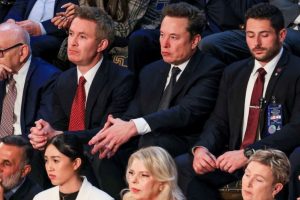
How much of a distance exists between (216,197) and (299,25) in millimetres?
1490

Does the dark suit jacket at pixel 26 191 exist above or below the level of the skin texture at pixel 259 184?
below

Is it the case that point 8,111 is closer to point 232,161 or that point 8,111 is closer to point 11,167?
point 11,167

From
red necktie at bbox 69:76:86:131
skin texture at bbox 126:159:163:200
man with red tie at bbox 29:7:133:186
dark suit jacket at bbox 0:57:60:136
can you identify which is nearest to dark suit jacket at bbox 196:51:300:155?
skin texture at bbox 126:159:163:200

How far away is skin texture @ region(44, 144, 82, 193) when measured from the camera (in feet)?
16.2

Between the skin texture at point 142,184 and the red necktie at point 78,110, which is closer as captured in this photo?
the skin texture at point 142,184

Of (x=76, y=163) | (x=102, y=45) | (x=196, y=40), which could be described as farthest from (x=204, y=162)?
(x=102, y=45)

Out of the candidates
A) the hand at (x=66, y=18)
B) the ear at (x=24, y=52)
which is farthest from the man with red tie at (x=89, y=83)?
the hand at (x=66, y=18)

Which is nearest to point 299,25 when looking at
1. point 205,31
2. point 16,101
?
point 205,31

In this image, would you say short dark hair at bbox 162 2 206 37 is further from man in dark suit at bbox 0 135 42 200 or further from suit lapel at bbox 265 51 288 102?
man in dark suit at bbox 0 135 42 200

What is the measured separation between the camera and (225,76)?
5.24 m

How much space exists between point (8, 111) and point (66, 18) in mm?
823

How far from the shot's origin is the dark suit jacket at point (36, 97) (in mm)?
5871

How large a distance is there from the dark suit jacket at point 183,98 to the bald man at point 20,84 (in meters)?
0.73

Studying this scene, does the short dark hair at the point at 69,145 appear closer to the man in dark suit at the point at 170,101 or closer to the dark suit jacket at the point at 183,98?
the man in dark suit at the point at 170,101
